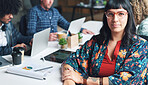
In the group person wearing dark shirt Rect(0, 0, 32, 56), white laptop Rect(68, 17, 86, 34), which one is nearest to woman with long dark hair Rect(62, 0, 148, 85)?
person wearing dark shirt Rect(0, 0, 32, 56)

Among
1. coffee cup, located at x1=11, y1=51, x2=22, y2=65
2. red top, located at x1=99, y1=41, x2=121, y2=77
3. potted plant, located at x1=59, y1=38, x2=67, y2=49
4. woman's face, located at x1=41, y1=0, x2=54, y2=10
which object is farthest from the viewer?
woman's face, located at x1=41, y1=0, x2=54, y2=10

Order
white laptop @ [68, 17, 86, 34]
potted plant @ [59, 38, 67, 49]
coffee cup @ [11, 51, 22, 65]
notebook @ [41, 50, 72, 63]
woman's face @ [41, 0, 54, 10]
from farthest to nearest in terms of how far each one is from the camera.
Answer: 1. woman's face @ [41, 0, 54, 10]
2. white laptop @ [68, 17, 86, 34]
3. potted plant @ [59, 38, 67, 49]
4. notebook @ [41, 50, 72, 63]
5. coffee cup @ [11, 51, 22, 65]

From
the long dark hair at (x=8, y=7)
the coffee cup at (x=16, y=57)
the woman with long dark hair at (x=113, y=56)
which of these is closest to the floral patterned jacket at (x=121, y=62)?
the woman with long dark hair at (x=113, y=56)

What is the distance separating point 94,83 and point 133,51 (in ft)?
1.13

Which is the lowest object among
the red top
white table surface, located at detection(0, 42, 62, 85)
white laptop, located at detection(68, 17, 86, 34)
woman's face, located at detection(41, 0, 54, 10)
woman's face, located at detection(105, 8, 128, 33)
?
white table surface, located at detection(0, 42, 62, 85)

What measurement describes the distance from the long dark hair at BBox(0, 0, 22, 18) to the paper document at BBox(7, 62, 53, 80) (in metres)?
Answer: 0.62

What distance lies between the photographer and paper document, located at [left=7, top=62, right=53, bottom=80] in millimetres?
1338

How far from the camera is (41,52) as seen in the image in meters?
1.88

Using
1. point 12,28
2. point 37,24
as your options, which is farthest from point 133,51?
point 37,24

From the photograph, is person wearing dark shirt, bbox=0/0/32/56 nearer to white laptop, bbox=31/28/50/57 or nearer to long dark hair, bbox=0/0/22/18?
long dark hair, bbox=0/0/22/18

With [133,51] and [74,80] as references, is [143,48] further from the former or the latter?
[74,80]

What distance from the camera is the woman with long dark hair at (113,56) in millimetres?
1260

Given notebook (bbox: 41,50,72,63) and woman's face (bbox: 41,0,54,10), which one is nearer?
notebook (bbox: 41,50,72,63)

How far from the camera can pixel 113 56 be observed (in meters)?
1.38
